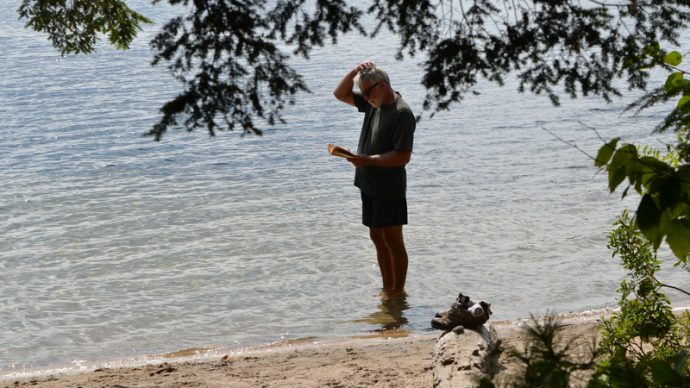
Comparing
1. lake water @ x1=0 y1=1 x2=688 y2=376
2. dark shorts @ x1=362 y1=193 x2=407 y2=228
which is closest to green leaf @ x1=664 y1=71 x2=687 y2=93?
lake water @ x1=0 y1=1 x2=688 y2=376

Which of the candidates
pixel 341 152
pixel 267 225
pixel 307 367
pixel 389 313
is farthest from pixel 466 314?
pixel 267 225

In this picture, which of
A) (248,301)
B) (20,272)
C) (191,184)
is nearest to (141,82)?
(191,184)

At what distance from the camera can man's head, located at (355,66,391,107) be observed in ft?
25.0

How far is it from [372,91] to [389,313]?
7.04 feet

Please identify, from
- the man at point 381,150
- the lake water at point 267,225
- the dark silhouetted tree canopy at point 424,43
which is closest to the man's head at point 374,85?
the man at point 381,150

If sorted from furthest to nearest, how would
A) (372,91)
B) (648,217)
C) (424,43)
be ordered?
(372,91) → (424,43) → (648,217)

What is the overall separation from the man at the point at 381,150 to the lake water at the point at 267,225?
2.60 feet

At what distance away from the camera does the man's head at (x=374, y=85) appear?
762 centimetres

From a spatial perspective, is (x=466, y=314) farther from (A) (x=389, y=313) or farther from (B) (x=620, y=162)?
(B) (x=620, y=162)

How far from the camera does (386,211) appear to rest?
7988 mm

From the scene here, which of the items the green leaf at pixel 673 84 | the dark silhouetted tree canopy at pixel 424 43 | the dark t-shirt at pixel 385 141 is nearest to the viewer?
the green leaf at pixel 673 84

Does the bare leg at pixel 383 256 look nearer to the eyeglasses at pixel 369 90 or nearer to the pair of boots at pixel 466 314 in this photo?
the pair of boots at pixel 466 314

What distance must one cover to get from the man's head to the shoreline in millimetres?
1775

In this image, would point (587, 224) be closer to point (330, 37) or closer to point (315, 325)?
point (315, 325)
